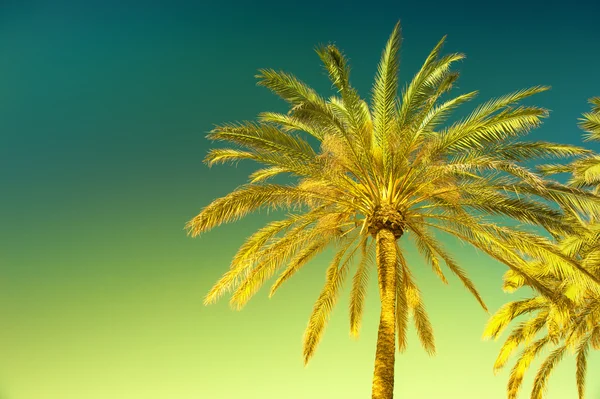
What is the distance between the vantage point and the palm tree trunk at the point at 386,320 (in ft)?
32.2

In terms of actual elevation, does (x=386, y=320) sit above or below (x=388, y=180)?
below

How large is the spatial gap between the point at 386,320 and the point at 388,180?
3.24 metres

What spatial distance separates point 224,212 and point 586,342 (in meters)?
15.5

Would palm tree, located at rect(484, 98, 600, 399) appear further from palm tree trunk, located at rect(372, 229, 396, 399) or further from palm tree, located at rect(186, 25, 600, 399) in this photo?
palm tree trunk, located at rect(372, 229, 396, 399)

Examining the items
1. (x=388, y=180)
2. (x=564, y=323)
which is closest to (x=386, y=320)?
(x=388, y=180)

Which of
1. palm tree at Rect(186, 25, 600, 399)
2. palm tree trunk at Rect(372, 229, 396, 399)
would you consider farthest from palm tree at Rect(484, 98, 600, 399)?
palm tree trunk at Rect(372, 229, 396, 399)

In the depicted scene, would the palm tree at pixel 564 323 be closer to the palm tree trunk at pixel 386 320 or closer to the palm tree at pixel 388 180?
the palm tree at pixel 388 180

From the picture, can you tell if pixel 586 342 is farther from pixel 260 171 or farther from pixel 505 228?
pixel 260 171

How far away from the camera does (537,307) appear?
18.5 m

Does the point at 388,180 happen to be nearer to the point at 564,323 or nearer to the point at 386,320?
the point at 386,320

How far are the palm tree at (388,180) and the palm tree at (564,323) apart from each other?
2.16 metres

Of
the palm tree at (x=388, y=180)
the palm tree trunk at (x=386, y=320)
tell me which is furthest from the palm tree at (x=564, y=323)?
the palm tree trunk at (x=386, y=320)

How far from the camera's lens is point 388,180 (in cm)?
1177

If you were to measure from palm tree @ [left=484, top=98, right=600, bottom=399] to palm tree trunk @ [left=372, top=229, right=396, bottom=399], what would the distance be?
175 inches
